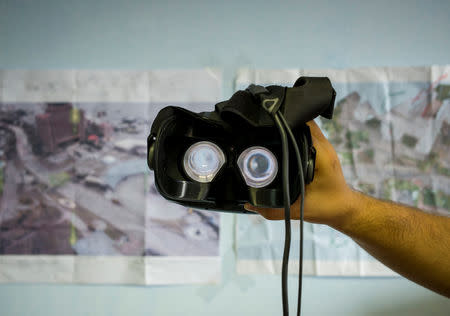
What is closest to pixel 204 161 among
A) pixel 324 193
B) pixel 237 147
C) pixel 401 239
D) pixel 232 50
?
pixel 237 147

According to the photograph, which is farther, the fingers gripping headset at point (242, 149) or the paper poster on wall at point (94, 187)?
the paper poster on wall at point (94, 187)

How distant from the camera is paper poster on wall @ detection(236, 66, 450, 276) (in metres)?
0.67

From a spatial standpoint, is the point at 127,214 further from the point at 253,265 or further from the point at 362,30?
the point at 362,30

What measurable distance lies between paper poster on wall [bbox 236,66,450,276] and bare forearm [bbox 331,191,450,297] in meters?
0.24

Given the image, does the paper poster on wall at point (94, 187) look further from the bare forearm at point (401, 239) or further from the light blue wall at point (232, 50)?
the bare forearm at point (401, 239)

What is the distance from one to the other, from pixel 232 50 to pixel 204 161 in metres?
0.46

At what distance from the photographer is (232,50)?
2.31 ft

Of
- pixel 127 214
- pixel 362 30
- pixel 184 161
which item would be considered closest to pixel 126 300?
pixel 127 214

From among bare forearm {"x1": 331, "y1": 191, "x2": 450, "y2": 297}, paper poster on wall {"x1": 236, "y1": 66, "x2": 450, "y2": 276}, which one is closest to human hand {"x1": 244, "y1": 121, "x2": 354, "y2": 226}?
bare forearm {"x1": 331, "y1": 191, "x2": 450, "y2": 297}

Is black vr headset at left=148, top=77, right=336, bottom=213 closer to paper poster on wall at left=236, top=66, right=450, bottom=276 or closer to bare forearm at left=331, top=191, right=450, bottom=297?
bare forearm at left=331, top=191, right=450, bottom=297

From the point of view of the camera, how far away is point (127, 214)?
691mm

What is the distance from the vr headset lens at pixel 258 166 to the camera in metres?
0.32

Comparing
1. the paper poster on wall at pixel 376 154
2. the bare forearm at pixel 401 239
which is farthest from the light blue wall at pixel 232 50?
the bare forearm at pixel 401 239

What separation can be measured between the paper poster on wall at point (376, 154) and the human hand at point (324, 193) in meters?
0.30
